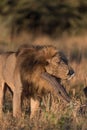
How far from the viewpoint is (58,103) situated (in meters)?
7.10

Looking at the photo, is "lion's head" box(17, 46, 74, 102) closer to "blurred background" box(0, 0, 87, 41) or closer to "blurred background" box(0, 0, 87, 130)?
"blurred background" box(0, 0, 87, 130)

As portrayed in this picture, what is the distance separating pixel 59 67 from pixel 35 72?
0.32 metres

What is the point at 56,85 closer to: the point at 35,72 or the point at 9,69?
the point at 35,72

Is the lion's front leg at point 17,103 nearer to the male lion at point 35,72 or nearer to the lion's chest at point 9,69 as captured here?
the male lion at point 35,72

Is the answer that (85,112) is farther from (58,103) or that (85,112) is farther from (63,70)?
(63,70)

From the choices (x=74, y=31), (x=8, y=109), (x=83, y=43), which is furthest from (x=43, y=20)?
(x=8, y=109)

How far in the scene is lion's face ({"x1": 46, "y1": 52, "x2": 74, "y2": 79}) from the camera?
6398 mm

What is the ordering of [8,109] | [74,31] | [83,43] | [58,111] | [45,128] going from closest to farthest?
[45,128] < [58,111] < [8,109] < [83,43] < [74,31]

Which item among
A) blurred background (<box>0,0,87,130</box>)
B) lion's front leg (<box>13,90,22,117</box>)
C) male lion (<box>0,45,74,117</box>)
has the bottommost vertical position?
lion's front leg (<box>13,90,22,117</box>)


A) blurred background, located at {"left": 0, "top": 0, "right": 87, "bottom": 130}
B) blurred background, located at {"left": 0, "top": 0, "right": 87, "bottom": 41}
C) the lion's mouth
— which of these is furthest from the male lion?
blurred background, located at {"left": 0, "top": 0, "right": 87, "bottom": 41}

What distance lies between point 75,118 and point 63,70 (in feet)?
1.82

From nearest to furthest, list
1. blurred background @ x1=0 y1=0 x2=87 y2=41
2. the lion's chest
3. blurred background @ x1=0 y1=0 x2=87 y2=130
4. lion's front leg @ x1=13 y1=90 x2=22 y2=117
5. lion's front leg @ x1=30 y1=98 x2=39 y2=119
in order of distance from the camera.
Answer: lion's front leg @ x1=13 y1=90 x2=22 y2=117, the lion's chest, lion's front leg @ x1=30 y1=98 x2=39 y2=119, blurred background @ x1=0 y1=0 x2=87 y2=130, blurred background @ x1=0 y1=0 x2=87 y2=41

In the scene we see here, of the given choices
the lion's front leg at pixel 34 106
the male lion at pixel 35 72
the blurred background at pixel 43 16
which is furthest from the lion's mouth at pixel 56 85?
the blurred background at pixel 43 16

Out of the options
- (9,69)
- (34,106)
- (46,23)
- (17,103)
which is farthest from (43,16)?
(17,103)
